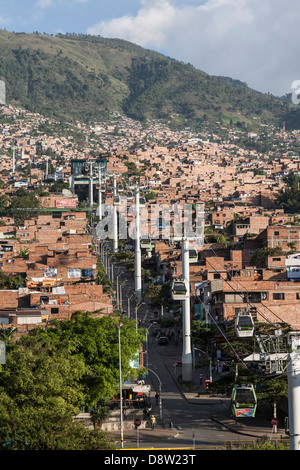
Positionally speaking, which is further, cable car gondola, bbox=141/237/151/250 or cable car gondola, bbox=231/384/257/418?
cable car gondola, bbox=141/237/151/250

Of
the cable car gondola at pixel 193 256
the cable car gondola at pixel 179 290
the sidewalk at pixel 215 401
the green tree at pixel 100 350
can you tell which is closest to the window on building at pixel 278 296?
the sidewalk at pixel 215 401

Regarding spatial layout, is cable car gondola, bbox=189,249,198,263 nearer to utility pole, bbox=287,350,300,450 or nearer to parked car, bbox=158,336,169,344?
parked car, bbox=158,336,169,344

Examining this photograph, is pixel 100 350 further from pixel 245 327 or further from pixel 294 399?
pixel 294 399

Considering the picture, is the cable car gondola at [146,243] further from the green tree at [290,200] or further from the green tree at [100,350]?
the green tree at [100,350]

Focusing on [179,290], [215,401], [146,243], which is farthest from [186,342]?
[146,243]

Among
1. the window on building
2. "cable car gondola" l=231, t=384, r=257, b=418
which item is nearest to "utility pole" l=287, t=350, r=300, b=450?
"cable car gondola" l=231, t=384, r=257, b=418
